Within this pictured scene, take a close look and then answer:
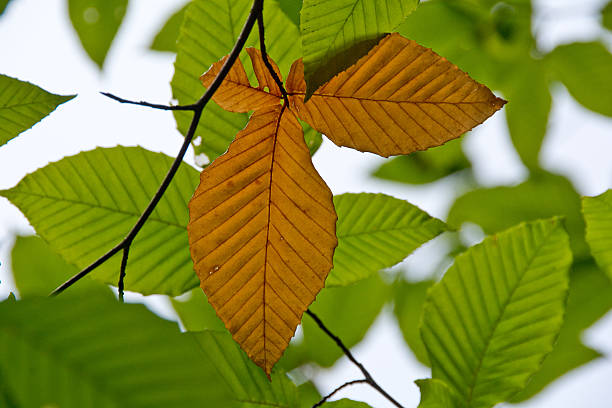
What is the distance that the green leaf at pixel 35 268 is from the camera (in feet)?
3.00

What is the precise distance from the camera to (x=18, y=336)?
243 millimetres

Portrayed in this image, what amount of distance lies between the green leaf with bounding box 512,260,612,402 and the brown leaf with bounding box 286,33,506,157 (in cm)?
60

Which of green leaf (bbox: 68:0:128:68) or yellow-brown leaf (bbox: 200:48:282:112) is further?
green leaf (bbox: 68:0:128:68)

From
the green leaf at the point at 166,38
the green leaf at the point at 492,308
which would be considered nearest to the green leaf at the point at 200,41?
the green leaf at the point at 492,308

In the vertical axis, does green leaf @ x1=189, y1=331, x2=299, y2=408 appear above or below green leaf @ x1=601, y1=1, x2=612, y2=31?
below

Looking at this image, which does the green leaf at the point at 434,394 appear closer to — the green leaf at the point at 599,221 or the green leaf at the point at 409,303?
the green leaf at the point at 599,221

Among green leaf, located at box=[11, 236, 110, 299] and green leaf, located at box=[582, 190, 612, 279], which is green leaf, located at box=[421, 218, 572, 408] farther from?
green leaf, located at box=[11, 236, 110, 299]

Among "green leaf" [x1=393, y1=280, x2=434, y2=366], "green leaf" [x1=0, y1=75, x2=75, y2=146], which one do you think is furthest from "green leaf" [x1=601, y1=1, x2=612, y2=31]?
"green leaf" [x1=0, y1=75, x2=75, y2=146]

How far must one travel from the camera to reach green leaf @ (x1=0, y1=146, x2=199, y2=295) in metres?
0.54

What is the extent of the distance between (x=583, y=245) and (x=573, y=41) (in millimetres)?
438

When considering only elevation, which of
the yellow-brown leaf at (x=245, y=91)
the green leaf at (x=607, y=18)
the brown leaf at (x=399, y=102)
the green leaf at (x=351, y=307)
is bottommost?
the green leaf at (x=351, y=307)

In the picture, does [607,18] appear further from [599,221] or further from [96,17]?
[96,17]

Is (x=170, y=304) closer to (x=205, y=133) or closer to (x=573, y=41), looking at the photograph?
(x=205, y=133)

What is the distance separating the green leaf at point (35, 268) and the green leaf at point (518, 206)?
69cm
